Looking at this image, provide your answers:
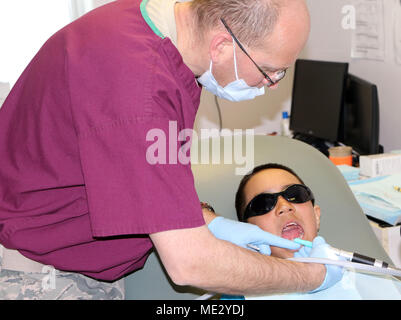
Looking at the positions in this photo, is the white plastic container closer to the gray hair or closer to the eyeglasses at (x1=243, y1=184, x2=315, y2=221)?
the eyeglasses at (x1=243, y1=184, x2=315, y2=221)

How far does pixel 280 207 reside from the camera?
1.78 meters

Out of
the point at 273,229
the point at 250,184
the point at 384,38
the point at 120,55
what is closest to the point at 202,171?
the point at 250,184

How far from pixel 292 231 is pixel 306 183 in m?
0.31

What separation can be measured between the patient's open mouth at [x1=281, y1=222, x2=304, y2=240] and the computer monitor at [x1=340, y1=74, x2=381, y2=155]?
3.24 feet

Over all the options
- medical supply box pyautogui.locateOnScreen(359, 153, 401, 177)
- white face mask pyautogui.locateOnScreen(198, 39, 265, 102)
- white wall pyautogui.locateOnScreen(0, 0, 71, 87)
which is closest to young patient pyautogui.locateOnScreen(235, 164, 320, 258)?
white face mask pyautogui.locateOnScreen(198, 39, 265, 102)

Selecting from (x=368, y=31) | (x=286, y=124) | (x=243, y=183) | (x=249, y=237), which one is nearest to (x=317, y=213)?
(x=243, y=183)

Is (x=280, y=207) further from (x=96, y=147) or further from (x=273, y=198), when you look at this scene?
(x=96, y=147)

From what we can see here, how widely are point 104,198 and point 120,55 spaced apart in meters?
0.31

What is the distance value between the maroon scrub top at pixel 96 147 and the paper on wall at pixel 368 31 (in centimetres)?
172

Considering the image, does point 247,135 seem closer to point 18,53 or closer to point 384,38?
point 384,38

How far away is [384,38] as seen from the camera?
8.81 ft

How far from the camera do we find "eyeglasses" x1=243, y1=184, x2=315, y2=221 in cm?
180

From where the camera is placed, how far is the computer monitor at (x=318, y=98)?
9.41ft

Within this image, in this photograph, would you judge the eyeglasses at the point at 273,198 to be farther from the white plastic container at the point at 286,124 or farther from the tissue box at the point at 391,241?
the white plastic container at the point at 286,124
